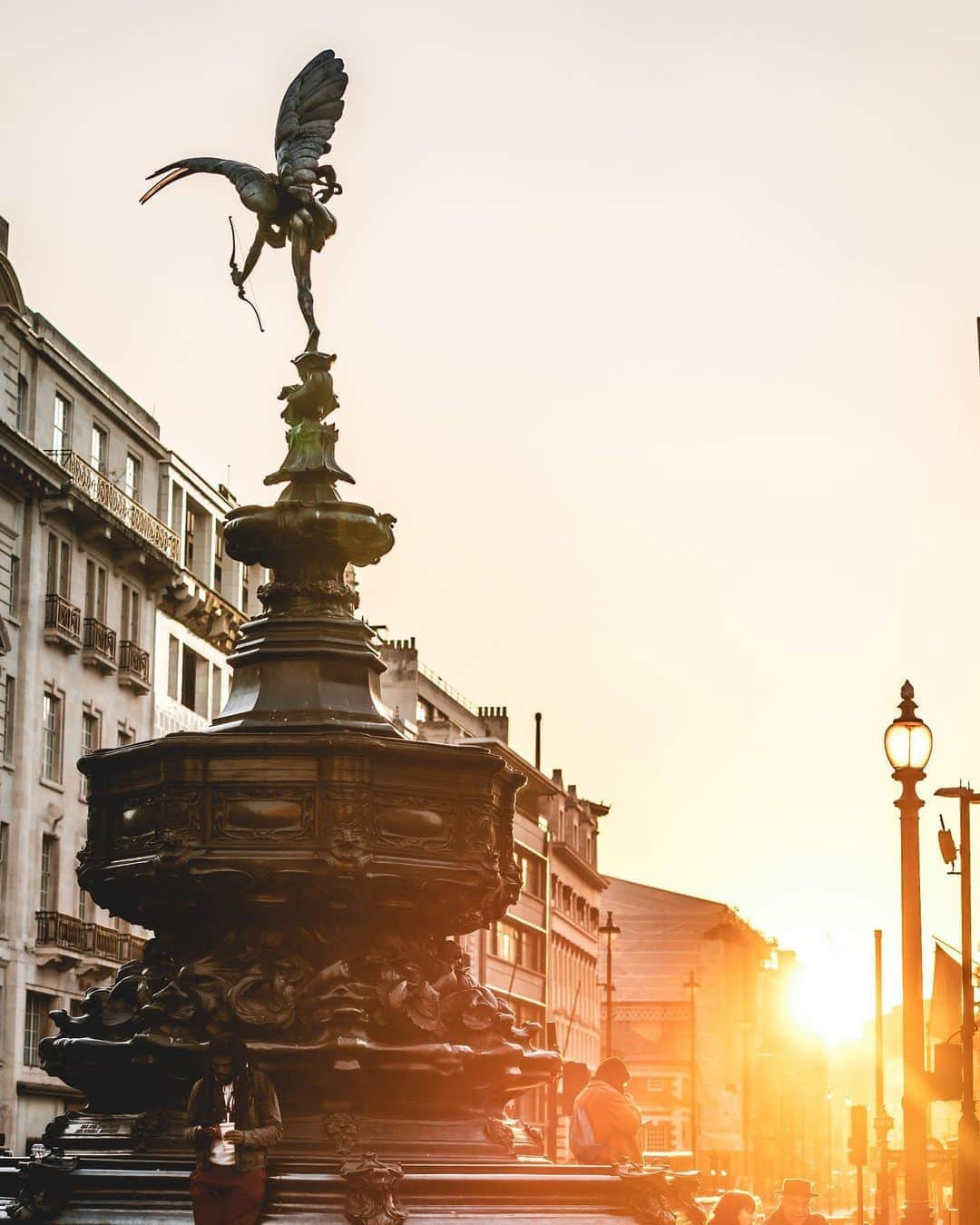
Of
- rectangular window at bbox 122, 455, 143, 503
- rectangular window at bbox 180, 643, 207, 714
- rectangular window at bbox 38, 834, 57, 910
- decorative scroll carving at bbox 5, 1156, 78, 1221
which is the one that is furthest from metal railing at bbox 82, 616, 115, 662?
decorative scroll carving at bbox 5, 1156, 78, 1221

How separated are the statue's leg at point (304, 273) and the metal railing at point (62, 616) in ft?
130

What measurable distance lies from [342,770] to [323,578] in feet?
5.66

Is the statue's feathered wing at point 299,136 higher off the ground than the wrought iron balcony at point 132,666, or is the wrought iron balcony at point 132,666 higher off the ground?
the wrought iron balcony at point 132,666

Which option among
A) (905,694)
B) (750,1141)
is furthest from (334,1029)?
(750,1141)

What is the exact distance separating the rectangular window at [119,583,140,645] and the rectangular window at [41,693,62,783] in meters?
5.17

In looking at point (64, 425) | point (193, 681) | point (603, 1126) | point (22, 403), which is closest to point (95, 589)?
point (64, 425)

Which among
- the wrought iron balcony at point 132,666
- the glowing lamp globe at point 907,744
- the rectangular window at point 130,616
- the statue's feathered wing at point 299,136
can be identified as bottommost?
the glowing lamp globe at point 907,744

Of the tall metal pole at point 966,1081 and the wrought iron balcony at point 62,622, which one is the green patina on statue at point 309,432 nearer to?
the tall metal pole at point 966,1081

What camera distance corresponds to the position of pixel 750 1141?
136625 mm

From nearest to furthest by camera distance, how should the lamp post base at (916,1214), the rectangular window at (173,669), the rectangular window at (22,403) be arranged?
the lamp post base at (916,1214) < the rectangular window at (22,403) < the rectangular window at (173,669)

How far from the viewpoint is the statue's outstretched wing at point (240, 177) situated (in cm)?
1538

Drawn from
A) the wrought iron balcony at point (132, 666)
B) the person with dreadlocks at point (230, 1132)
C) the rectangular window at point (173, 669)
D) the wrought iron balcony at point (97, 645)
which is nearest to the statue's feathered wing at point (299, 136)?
the person with dreadlocks at point (230, 1132)

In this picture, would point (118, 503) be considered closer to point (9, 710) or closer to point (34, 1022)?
point (9, 710)

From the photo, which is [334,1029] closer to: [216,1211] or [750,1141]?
[216,1211]
